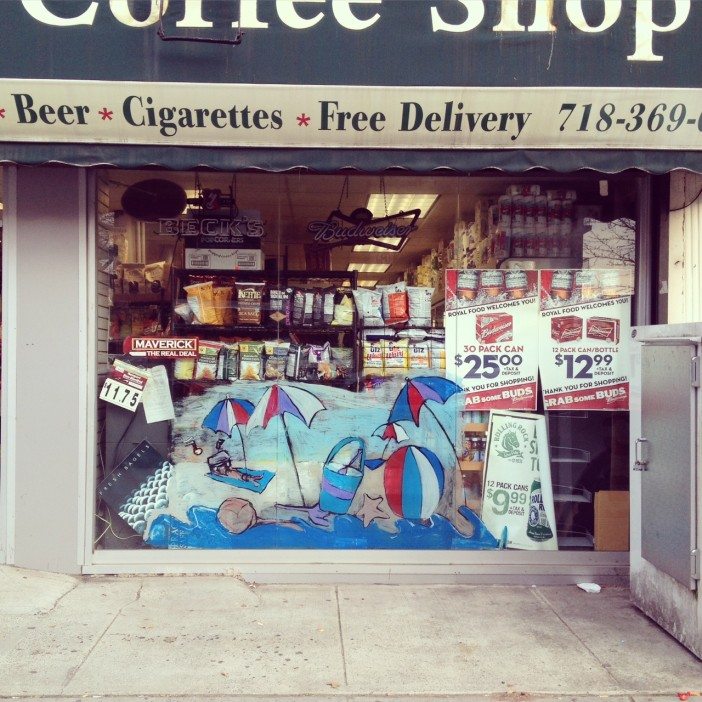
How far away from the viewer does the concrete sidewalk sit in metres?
4.45

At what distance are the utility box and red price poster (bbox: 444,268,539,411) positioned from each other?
901mm

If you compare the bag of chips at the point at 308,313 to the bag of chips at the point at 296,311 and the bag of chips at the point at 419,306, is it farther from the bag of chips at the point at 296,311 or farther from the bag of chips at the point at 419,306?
the bag of chips at the point at 419,306

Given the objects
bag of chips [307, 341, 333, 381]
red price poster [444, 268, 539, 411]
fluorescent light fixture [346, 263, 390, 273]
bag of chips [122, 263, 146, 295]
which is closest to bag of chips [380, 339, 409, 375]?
red price poster [444, 268, 539, 411]

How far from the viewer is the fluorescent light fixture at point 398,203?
6301mm

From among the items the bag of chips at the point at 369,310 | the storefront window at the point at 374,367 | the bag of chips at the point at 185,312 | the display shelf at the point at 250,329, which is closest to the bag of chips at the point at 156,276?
the storefront window at the point at 374,367

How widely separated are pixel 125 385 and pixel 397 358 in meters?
2.03

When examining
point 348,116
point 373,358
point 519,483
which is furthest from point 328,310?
point 519,483

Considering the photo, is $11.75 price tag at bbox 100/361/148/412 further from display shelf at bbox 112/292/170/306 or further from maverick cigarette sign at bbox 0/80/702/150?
maverick cigarette sign at bbox 0/80/702/150

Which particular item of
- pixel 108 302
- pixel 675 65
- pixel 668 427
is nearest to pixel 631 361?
pixel 668 427

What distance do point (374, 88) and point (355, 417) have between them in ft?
7.83

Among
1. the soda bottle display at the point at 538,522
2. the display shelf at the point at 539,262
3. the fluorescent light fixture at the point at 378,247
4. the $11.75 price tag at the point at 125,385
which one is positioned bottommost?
the soda bottle display at the point at 538,522

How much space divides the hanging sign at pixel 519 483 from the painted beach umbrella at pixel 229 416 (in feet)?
6.03

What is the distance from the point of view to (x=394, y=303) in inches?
251

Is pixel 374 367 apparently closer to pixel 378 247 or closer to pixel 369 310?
pixel 369 310
